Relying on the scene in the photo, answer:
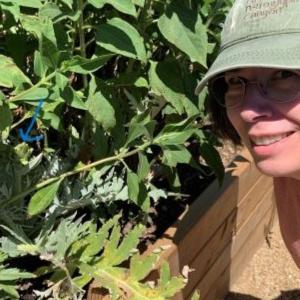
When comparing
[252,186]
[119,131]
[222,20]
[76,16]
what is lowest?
[252,186]

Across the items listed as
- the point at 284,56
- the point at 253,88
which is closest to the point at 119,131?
the point at 253,88

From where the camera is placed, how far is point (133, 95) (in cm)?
174

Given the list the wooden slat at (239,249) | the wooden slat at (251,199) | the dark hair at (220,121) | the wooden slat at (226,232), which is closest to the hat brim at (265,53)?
the dark hair at (220,121)

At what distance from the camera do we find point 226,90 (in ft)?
5.18

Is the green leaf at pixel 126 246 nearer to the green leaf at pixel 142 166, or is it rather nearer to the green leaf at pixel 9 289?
the green leaf at pixel 142 166

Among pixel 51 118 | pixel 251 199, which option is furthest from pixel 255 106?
pixel 251 199

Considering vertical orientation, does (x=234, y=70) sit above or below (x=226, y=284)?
above

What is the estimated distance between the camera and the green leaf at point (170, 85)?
1.68m

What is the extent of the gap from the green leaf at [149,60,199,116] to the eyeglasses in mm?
185

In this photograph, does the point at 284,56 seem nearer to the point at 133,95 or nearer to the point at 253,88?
the point at 253,88

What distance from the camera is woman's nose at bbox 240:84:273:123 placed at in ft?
4.56

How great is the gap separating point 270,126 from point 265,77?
10 cm

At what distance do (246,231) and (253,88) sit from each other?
136 centimetres

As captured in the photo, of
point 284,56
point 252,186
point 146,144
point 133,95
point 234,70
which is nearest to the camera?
point 284,56
